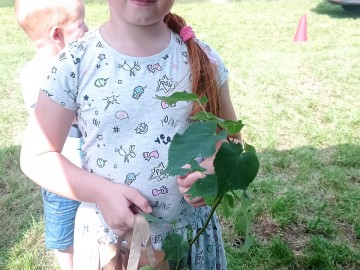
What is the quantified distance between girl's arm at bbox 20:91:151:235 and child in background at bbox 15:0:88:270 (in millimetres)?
556

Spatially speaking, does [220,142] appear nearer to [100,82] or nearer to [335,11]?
[100,82]

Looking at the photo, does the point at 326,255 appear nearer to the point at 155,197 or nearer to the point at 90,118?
the point at 155,197

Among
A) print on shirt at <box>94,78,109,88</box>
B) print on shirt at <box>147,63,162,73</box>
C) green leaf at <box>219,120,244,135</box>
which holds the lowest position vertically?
print on shirt at <box>94,78,109,88</box>

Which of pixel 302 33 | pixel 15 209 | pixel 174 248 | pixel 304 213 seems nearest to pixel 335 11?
pixel 302 33

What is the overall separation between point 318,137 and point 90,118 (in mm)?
2673

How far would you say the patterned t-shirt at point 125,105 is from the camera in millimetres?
1205

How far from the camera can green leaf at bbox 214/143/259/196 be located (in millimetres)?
783

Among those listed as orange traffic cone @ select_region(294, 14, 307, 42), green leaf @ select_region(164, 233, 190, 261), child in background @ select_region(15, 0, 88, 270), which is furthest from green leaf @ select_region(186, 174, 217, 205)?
orange traffic cone @ select_region(294, 14, 307, 42)

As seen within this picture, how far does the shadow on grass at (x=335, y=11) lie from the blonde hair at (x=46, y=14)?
649 centimetres

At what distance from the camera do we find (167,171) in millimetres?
834

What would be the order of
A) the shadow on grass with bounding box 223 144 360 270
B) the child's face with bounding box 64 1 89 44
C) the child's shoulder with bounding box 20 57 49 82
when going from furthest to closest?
1. the shadow on grass with bounding box 223 144 360 270
2. the child's face with bounding box 64 1 89 44
3. the child's shoulder with bounding box 20 57 49 82

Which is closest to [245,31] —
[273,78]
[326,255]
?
[273,78]

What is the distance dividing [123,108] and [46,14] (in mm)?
843

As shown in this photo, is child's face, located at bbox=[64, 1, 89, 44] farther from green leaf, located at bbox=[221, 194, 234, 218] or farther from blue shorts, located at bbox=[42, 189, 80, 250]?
green leaf, located at bbox=[221, 194, 234, 218]
